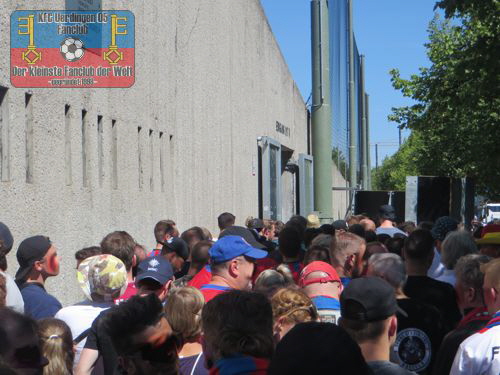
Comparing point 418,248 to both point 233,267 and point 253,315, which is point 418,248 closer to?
point 233,267

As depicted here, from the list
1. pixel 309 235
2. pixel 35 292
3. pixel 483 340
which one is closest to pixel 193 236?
pixel 309 235

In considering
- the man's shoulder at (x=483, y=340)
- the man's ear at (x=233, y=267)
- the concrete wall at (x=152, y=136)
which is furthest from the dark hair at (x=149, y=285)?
the concrete wall at (x=152, y=136)

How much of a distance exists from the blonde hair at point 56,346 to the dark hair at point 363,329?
1371 millimetres

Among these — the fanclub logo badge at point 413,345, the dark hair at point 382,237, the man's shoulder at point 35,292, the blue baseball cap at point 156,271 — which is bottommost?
the fanclub logo badge at point 413,345

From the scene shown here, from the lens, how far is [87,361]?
4805 mm

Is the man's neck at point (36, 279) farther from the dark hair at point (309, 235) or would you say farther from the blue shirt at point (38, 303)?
the dark hair at point (309, 235)

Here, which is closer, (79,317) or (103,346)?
(103,346)

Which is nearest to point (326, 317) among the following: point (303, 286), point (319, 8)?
point (303, 286)

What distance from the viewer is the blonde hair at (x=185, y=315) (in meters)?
4.67

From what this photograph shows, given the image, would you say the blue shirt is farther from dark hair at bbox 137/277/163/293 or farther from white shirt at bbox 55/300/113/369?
dark hair at bbox 137/277/163/293

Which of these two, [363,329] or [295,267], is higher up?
[363,329]

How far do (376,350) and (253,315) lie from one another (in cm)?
56

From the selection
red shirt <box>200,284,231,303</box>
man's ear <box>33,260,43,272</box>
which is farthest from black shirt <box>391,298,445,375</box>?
man's ear <box>33,260,43,272</box>

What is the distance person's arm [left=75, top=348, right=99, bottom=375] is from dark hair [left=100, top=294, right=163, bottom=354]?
4.11 ft
